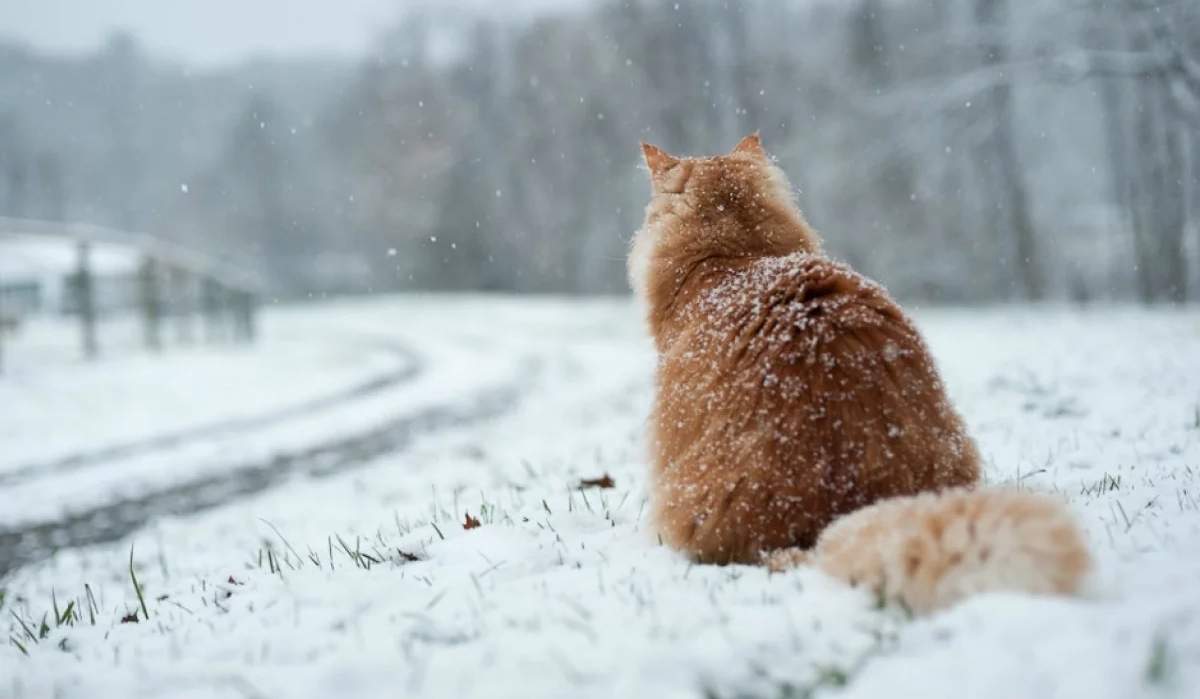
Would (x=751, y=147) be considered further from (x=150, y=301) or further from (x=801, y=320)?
(x=150, y=301)

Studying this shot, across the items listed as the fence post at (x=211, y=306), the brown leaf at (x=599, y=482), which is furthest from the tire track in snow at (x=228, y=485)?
the fence post at (x=211, y=306)

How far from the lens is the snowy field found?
1929mm

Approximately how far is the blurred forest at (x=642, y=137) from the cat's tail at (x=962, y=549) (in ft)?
32.9

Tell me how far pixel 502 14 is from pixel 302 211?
26748 mm

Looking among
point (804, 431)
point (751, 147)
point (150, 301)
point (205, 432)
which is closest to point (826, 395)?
point (804, 431)

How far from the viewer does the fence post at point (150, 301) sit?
17328 mm

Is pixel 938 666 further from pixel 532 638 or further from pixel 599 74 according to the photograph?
pixel 599 74

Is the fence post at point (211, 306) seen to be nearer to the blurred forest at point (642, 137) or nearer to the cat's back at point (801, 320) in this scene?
the blurred forest at point (642, 137)

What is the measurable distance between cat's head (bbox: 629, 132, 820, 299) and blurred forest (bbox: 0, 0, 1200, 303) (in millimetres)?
8454

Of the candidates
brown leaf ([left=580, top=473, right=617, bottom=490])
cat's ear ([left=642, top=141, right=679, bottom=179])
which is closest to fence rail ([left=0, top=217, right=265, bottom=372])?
brown leaf ([left=580, top=473, right=617, bottom=490])

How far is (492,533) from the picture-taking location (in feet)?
11.0

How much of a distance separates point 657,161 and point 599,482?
6.43ft

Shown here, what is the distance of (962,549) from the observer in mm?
2049

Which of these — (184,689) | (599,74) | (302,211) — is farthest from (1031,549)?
(302,211)
